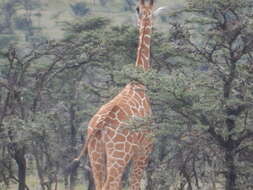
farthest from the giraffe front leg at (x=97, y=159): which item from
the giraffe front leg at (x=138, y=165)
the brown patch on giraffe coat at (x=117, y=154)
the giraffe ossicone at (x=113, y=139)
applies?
the giraffe front leg at (x=138, y=165)

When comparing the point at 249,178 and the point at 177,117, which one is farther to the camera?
the point at 249,178

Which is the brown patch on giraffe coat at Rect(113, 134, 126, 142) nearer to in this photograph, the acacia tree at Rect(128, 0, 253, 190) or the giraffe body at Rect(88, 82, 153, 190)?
the giraffe body at Rect(88, 82, 153, 190)

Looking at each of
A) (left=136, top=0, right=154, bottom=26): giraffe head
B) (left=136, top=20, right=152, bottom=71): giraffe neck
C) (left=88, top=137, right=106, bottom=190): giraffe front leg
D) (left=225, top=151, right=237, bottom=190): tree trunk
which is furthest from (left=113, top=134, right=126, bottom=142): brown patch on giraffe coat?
(left=136, top=0, right=154, bottom=26): giraffe head

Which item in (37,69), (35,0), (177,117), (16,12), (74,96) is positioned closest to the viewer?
(177,117)

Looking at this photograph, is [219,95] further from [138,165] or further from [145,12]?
[145,12]

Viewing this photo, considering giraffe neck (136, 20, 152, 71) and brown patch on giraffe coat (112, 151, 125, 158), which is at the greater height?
giraffe neck (136, 20, 152, 71)

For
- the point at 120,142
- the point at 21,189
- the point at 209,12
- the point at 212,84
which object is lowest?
the point at 21,189

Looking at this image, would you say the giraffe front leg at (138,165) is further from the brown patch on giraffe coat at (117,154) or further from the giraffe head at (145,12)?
the giraffe head at (145,12)

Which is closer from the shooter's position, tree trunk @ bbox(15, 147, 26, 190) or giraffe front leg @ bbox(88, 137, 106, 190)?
giraffe front leg @ bbox(88, 137, 106, 190)

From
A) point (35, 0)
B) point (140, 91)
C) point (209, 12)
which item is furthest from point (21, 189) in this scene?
point (35, 0)

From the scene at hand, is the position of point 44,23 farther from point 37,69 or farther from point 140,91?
point 140,91

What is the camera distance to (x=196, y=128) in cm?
1061

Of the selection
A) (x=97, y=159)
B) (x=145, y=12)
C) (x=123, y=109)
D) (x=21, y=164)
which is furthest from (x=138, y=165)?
(x=145, y=12)

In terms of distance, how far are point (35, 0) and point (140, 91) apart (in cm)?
3945
